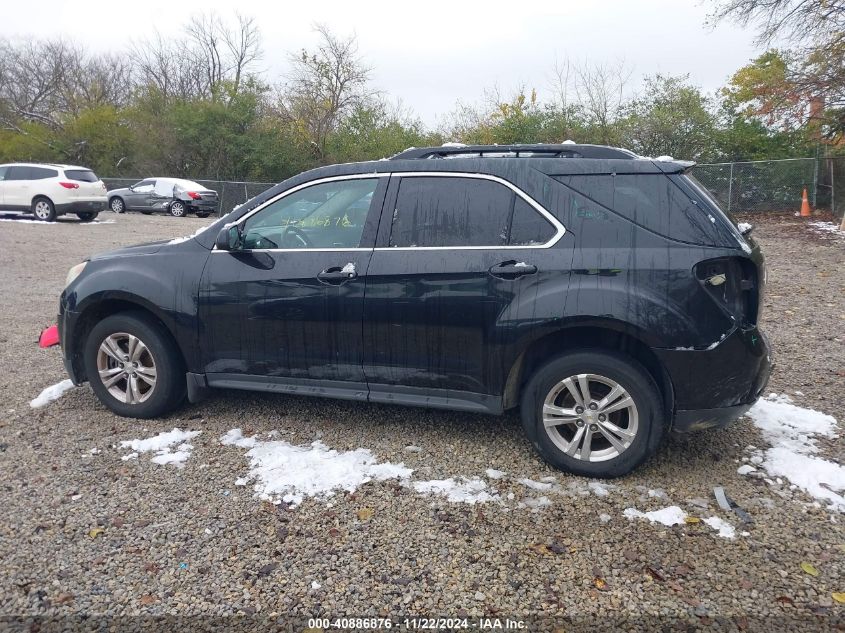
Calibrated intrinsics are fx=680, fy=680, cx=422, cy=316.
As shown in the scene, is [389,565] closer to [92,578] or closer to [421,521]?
[421,521]

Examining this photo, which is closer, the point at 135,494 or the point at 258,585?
the point at 258,585

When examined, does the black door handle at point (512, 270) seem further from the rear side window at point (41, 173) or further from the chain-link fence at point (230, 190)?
the chain-link fence at point (230, 190)

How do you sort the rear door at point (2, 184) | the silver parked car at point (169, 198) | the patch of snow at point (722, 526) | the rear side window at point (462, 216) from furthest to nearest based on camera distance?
the silver parked car at point (169, 198) < the rear door at point (2, 184) < the rear side window at point (462, 216) < the patch of snow at point (722, 526)

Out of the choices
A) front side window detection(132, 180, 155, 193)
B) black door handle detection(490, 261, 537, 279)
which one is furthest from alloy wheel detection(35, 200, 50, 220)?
black door handle detection(490, 261, 537, 279)

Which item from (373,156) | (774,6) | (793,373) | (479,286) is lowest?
(793,373)

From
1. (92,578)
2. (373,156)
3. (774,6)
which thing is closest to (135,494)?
(92,578)

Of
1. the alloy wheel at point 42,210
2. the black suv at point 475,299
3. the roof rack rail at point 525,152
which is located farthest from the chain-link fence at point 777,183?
the alloy wheel at point 42,210

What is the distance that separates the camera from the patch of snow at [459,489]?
356 cm

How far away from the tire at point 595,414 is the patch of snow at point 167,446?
6.83 ft

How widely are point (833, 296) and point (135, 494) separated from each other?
8569 millimetres

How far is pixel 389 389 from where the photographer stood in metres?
4.10

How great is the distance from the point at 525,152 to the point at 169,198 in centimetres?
2242

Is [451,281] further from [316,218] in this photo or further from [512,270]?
[316,218]

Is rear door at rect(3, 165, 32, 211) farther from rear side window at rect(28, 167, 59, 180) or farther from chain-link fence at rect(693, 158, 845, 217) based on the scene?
chain-link fence at rect(693, 158, 845, 217)
